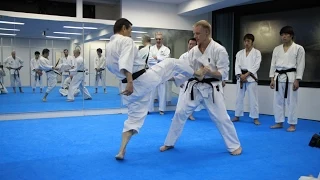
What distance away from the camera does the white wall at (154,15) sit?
22.0 feet

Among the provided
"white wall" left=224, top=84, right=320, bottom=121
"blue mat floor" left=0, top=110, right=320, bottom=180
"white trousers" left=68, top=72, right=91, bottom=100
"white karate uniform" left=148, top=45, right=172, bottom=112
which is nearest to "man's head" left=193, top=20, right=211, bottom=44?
"blue mat floor" left=0, top=110, right=320, bottom=180

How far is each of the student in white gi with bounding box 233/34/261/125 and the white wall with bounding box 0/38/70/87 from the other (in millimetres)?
3774

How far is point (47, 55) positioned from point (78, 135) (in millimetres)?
2786

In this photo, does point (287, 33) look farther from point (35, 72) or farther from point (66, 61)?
point (35, 72)

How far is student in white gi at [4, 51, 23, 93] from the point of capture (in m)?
5.82

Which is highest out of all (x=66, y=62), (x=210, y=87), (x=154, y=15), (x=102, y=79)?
(x=154, y=15)

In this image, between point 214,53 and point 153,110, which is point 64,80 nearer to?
point 153,110

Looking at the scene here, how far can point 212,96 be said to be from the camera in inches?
Result: 123

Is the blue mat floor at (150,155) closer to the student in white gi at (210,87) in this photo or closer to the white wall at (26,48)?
the student in white gi at (210,87)

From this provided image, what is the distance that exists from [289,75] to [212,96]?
7.01 ft

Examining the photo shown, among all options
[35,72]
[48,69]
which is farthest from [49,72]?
[35,72]

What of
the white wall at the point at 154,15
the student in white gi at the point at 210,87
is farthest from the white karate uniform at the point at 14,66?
the student in white gi at the point at 210,87

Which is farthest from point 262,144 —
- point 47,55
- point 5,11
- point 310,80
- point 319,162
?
point 5,11

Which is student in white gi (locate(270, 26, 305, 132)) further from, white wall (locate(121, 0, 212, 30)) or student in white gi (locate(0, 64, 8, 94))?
student in white gi (locate(0, 64, 8, 94))
